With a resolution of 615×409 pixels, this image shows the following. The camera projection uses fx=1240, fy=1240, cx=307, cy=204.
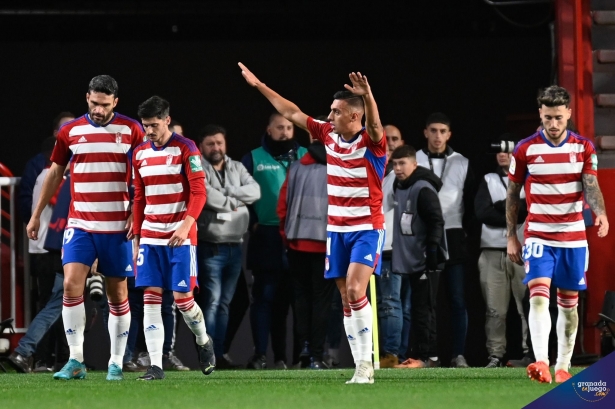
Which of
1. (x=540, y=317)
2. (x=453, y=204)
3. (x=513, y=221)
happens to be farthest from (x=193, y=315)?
(x=453, y=204)

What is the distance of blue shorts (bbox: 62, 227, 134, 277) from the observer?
903cm

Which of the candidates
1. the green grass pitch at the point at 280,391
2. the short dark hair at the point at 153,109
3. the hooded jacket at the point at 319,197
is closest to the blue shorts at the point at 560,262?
the green grass pitch at the point at 280,391

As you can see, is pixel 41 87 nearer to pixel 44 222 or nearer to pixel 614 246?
pixel 44 222

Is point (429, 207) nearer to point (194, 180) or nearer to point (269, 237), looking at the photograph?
point (269, 237)

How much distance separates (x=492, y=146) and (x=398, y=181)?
1952mm

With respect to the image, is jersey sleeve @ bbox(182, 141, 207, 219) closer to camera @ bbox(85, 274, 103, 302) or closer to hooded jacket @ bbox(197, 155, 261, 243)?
camera @ bbox(85, 274, 103, 302)

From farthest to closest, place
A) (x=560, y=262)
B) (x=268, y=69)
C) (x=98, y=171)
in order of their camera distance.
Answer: (x=268, y=69)
(x=98, y=171)
(x=560, y=262)

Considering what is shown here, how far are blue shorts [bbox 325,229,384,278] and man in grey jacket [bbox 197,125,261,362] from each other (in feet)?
10.5

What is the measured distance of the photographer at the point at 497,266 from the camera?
1199 cm

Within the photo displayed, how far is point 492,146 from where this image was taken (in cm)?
1014

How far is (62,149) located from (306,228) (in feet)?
10.2

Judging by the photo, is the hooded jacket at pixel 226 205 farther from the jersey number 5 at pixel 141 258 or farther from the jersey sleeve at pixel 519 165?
the jersey sleeve at pixel 519 165

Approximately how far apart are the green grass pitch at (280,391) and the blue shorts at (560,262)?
770 mm

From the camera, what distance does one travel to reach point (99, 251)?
9.09 m
